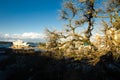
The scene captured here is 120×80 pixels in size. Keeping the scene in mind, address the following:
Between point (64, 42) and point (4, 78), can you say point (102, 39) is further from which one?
point (4, 78)

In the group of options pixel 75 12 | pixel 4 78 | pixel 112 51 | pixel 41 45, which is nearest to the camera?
pixel 112 51

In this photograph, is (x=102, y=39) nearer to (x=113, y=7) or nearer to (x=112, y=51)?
(x=112, y=51)

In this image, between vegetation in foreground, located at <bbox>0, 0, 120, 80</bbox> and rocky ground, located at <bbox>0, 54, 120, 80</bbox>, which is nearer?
vegetation in foreground, located at <bbox>0, 0, 120, 80</bbox>

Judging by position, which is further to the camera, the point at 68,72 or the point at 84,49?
the point at 68,72

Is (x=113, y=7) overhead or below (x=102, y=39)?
overhead

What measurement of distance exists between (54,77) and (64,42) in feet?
18.9

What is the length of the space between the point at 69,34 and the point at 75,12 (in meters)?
2.12

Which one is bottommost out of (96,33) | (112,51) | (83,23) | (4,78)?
(4,78)

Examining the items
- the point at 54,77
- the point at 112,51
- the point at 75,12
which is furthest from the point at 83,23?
the point at 54,77

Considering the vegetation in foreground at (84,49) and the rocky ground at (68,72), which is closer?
the vegetation in foreground at (84,49)

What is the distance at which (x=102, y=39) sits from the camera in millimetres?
13508

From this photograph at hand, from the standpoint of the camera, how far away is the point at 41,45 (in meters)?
16.3

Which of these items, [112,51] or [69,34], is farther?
[69,34]

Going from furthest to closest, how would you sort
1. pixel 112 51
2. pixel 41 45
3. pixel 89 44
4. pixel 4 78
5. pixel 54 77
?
pixel 4 78, pixel 54 77, pixel 41 45, pixel 89 44, pixel 112 51
